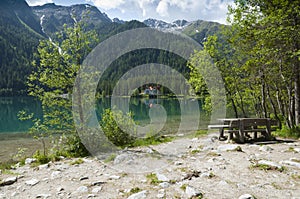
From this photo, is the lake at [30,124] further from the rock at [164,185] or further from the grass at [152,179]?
the rock at [164,185]

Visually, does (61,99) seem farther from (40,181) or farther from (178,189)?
(178,189)

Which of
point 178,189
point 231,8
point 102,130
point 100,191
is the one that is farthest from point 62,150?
point 231,8

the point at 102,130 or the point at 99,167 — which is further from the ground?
the point at 102,130

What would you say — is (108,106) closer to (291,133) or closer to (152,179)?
(291,133)

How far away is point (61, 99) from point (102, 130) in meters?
2.62

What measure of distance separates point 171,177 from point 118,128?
6633mm

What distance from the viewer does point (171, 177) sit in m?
6.46

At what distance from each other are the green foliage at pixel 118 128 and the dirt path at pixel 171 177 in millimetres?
3391

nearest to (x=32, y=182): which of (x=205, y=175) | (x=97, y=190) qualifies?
(x=97, y=190)

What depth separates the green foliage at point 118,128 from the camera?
41.1 feet

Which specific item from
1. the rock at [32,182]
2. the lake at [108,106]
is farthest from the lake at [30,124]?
the rock at [32,182]

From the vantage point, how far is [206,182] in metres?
5.80

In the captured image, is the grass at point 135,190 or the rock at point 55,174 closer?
the grass at point 135,190

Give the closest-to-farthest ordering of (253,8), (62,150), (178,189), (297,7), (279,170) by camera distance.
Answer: (178,189)
(279,170)
(297,7)
(62,150)
(253,8)
